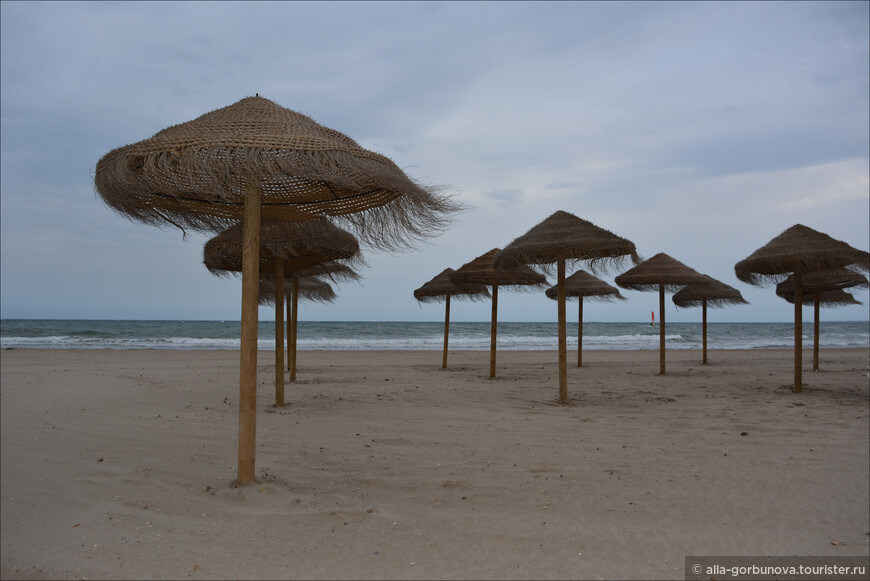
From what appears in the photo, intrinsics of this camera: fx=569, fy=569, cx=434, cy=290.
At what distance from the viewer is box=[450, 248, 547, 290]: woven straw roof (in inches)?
382

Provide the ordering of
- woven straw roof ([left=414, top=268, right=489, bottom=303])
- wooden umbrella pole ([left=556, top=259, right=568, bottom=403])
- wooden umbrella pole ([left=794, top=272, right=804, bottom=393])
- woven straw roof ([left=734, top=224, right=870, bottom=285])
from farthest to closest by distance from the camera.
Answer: woven straw roof ([left=414, top=268, right=489, bottom=303])
wooden umbrella pole ([left=794, top=272, right=804, bottom=393])
woven straw roof ([left=734, top=224, right=870, bottom=285])
wooden umbrella pole ([left=556, top=259, right=568, bottom=403])

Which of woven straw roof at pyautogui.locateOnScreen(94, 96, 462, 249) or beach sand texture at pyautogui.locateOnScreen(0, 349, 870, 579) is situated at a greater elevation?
woven straw roof at pyautogui.locateOnScreen(94, 96, 462, 249)

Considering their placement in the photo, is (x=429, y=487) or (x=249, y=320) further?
(x=429, y=487)

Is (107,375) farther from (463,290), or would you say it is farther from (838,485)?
(838,485)

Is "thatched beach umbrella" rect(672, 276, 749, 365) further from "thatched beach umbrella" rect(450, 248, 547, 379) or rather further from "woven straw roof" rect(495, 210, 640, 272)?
"woven straw roof" rect(495, 210, 640, 272)

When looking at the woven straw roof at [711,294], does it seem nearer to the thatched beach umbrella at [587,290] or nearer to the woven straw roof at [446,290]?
the thatched beach umbrella at [587,290]

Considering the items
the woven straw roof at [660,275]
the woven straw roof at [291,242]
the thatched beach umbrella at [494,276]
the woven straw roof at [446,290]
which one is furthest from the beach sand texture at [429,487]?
the woven straw roof at [446,290]

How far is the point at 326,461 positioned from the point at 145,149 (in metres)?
2.62

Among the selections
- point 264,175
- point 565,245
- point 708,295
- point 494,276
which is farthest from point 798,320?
point 264,175

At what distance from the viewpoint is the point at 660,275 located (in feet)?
31.8

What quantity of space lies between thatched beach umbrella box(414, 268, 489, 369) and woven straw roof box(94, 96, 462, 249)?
7.97 meters

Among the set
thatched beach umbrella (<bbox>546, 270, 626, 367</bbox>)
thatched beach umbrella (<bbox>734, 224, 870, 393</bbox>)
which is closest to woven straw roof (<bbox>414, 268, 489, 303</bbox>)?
thatched beach umbrella (<bbox>546, 270, 626, 367</bbox>)

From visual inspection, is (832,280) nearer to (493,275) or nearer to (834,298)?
(834,298)

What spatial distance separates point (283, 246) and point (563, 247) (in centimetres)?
302
